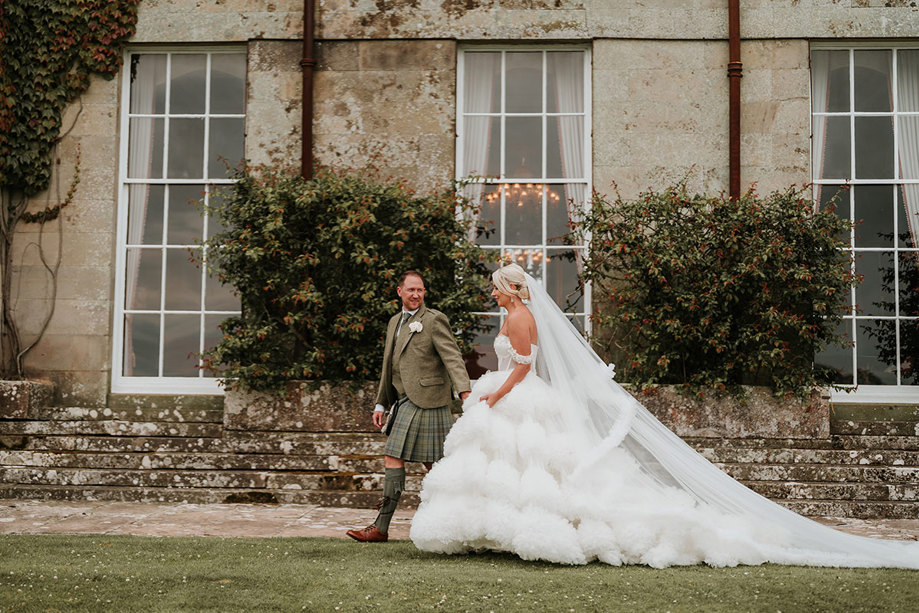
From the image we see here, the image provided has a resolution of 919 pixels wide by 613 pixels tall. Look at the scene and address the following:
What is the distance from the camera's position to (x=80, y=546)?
569 centimetres

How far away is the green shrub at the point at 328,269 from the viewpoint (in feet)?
28.0

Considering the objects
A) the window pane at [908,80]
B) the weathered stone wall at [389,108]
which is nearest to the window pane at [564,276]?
the weathered stone wall at [389,108]

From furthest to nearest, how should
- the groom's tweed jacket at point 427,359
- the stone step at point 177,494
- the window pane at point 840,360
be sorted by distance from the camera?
the window pane at point 840,360 < the stone step at point 177,494 < the groom's tweed jacket at point 427,359

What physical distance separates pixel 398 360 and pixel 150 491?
298 cm

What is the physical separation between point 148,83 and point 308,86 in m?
1.79

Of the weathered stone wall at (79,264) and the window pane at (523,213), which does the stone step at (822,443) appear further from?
the weathered stone wall at (79,264)

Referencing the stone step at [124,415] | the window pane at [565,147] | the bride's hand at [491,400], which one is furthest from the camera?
the window pane at [565,147]

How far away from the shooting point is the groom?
596 cm

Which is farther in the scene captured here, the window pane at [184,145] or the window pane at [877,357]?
the window pane at [184,145]

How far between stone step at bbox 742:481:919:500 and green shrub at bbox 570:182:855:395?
35.7 inches

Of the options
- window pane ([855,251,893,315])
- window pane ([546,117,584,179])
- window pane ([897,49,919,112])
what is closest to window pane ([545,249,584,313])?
window pane ([546,117,584,179])

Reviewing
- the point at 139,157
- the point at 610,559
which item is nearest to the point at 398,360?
the point at 610,559

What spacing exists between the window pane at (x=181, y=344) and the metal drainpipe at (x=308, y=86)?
1940 mm

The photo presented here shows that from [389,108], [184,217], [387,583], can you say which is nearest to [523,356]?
[387,583]
